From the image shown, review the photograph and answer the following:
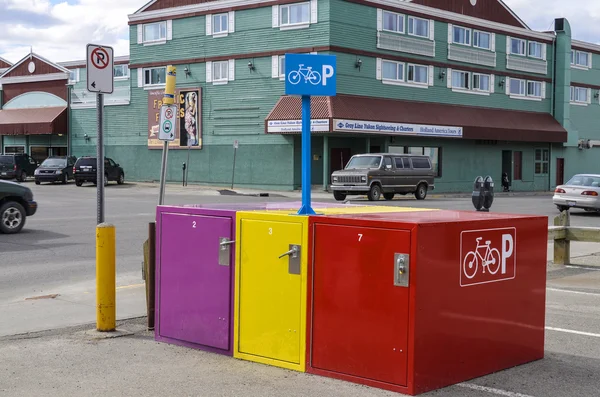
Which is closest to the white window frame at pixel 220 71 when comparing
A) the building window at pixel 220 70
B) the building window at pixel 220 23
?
the building window at pixel 220 70

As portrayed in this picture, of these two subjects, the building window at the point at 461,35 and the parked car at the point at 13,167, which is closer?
the parked car at the point at 13,167

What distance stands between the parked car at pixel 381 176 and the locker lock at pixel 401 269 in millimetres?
26945

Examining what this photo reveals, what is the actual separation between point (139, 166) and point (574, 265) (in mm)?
38451

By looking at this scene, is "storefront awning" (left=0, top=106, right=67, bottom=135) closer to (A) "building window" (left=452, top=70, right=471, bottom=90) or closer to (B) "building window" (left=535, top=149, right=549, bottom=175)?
(A) "building window" (left=452, top=70, right=471, bottom=90)

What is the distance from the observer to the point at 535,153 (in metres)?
54.2

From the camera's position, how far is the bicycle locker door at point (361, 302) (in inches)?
227

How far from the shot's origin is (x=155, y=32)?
47594 mm

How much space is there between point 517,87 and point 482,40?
15.8 feet

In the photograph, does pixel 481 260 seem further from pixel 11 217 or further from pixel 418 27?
pixel 418 27

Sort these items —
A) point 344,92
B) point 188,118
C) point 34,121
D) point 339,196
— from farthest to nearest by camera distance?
point 34,121
point 188,118
point 344,92
point 339,196

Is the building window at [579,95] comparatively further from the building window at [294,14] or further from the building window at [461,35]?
the building window at [294,14]

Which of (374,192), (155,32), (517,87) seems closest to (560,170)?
(517,87)

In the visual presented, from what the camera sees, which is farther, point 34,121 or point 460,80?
point 34,121

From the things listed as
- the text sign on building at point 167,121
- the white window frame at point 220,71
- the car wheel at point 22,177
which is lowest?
the car wheel at point 22,177
